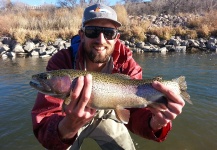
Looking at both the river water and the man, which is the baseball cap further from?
the river water

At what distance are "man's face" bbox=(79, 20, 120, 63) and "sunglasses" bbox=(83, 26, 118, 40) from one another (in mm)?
38

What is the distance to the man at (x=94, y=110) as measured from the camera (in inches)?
90.7

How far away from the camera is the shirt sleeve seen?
2500 mm

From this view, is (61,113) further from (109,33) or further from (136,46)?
(136,46)

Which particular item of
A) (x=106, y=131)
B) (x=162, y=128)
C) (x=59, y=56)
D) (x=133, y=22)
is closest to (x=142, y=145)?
A: (x=106, y=131)

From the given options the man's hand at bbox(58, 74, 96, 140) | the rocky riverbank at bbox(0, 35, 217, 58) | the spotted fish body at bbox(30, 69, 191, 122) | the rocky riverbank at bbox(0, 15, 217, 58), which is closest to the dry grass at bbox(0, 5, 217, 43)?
the rocky riverbank at bbox(0, 15, 217, 58)

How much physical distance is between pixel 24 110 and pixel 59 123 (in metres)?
4.25

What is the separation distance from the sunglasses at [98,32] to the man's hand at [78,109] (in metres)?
1.13

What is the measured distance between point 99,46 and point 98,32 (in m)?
0.18

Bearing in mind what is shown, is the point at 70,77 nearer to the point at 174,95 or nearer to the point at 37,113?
the point at 37,113

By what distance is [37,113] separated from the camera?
281cm

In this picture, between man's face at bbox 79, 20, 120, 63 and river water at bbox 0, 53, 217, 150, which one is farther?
river water at bbox 0, 53, 217, 150

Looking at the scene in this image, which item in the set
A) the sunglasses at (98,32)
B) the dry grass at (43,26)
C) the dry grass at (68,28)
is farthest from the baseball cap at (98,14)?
the dry grass at (43,26)

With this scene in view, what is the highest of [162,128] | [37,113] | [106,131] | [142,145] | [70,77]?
[70,77]
